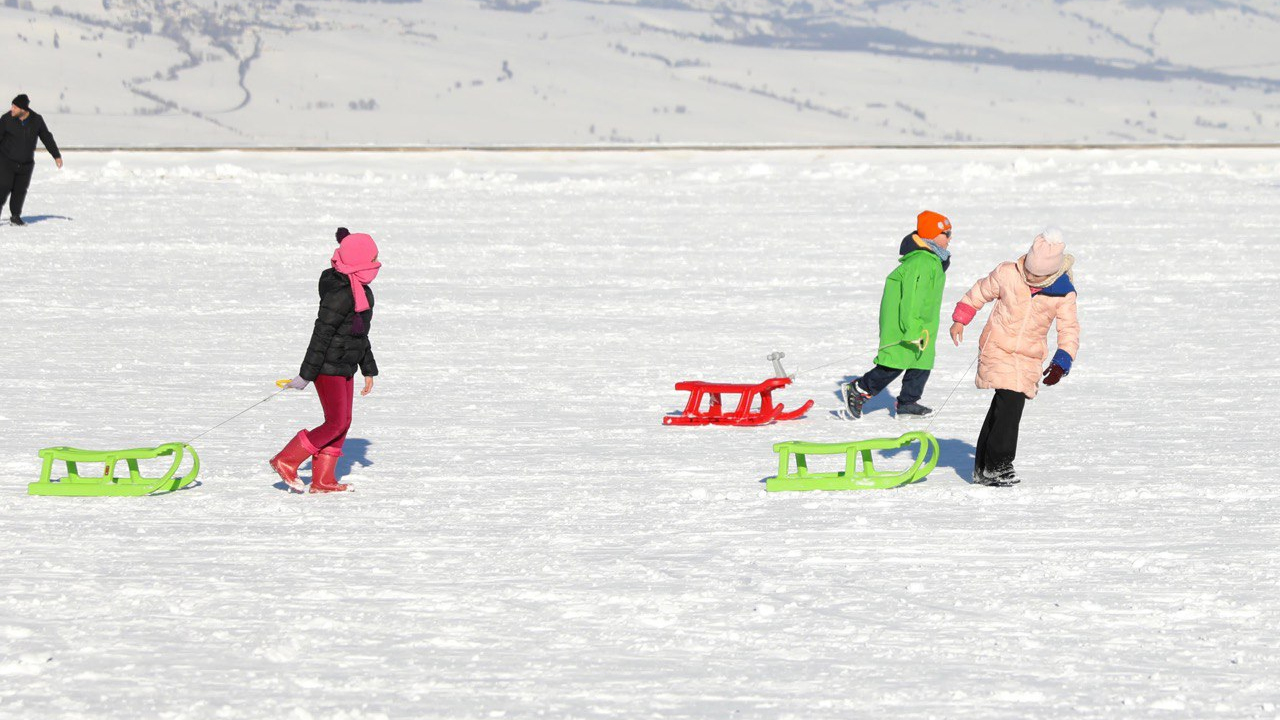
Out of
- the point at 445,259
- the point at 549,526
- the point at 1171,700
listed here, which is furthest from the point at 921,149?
the point at 1171,700

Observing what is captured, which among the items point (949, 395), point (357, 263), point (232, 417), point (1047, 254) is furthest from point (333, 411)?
point (949, 395)

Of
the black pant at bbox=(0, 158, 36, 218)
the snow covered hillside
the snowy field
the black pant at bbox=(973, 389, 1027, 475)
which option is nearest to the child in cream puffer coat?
the black pant at bbox=(973, 389, 1027, 475)

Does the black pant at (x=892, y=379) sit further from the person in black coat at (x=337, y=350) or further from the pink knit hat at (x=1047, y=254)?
the person in black coat at (x=337, y=350)

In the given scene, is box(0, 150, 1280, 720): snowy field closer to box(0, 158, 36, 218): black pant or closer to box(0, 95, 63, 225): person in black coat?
box(0, 158, 36, 218): black pant

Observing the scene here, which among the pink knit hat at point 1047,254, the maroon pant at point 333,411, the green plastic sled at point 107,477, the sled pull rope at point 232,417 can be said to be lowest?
the sled pull rope at point 232,417

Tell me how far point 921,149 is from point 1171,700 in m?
22.9

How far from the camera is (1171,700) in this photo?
472 cm

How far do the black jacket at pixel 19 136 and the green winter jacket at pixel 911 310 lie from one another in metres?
12.6

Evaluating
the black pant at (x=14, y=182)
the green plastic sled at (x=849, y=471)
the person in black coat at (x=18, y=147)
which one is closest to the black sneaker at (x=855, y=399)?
the green plastic sled at (x=849, y=471)

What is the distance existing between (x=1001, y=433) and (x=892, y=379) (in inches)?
85.8

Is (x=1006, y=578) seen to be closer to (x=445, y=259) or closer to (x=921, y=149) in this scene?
(x=445, y=259)

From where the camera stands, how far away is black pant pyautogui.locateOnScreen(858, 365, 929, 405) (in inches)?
389

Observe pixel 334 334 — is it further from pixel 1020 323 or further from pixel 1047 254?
pixel 1047 254

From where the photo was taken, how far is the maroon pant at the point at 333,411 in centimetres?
761
